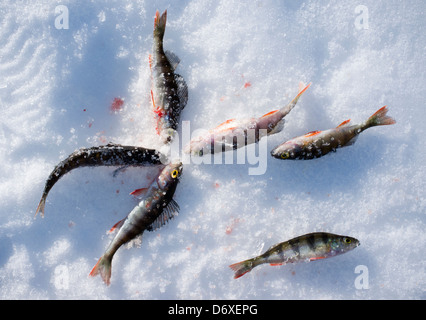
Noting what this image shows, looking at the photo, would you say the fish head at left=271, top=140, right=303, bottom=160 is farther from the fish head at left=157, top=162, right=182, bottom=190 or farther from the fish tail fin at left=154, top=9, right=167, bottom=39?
the fish tail fin at left=154, top=9, right=167, bottom=39

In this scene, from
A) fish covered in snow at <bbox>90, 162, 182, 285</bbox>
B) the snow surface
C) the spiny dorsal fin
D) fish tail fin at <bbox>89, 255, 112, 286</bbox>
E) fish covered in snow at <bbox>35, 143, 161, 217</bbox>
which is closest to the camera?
fish covered in snow at <bbox>35, 143, 161, 217</bbox>

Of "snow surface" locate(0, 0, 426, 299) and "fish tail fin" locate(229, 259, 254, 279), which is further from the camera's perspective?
"snow surface" locate(0, 0, 426, 299)

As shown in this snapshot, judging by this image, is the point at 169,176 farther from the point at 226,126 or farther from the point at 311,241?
the point at 311,241

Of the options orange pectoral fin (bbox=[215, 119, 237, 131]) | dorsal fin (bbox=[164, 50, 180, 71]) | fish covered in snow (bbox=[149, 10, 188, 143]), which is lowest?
orange pectoral fin (bbox=[215, 119, 237, 131])

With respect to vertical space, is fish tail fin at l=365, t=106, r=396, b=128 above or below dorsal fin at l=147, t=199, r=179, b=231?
above

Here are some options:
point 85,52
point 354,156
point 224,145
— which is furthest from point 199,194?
point 85,52

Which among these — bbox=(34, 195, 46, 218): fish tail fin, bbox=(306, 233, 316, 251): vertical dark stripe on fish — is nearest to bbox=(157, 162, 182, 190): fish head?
bbox=(34, 195, 46, 218): fish tail fin

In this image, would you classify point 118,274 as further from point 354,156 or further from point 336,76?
point 336,76
